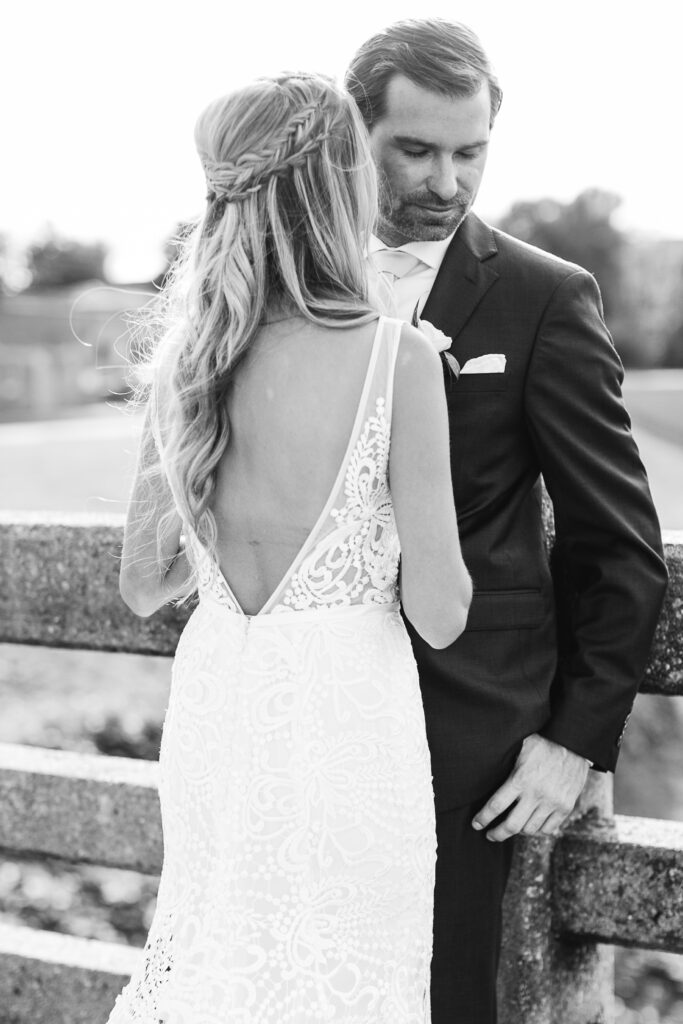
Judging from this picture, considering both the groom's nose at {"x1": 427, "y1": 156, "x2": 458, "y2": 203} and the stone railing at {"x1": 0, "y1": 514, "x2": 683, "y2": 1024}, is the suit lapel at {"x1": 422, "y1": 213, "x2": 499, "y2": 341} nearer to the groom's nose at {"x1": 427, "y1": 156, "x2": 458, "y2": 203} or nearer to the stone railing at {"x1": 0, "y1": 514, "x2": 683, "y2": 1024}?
the groom's nose at {"x1": 427, "y1": 156, "x2": 458, "y2": 203}

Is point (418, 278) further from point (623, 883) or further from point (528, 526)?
Result: point (623, 883)

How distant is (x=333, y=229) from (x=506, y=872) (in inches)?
53.6

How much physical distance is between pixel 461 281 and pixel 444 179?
0.68 feet

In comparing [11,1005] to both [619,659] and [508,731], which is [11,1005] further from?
[619,659]

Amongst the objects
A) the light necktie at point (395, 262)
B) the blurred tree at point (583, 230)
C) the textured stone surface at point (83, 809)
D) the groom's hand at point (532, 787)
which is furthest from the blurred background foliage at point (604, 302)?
the groom's hand at point (532, 787)

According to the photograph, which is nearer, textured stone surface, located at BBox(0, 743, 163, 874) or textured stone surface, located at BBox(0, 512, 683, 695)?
textured stone surface, located at BBox(0, 512, 683, 695)

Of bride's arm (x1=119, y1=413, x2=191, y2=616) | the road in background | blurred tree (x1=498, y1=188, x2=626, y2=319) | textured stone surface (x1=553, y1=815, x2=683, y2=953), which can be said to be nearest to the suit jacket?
textured stone surface (x1=553, y1=815, x2=683, y2=953)

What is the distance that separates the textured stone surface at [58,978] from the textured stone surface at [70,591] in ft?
2.70

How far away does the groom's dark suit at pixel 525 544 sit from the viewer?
2137mm

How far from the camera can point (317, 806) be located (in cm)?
192

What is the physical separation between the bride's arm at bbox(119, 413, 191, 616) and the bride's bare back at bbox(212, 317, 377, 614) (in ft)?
0.64

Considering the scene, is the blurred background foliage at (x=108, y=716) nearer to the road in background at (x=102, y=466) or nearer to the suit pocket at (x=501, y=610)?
the road in background at (x=102, y=466)

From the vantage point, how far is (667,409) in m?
13.2

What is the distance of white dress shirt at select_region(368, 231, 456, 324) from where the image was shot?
231cm
